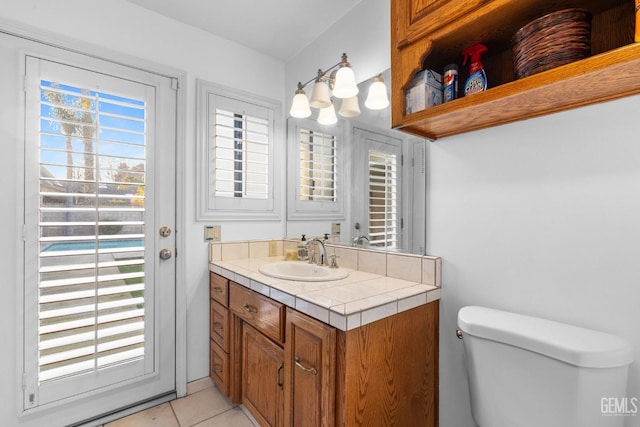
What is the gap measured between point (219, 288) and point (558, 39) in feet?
6.17

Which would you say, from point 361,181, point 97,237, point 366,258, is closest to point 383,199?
point 361,181

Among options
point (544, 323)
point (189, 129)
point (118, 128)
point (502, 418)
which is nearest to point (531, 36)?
point (544, 323)

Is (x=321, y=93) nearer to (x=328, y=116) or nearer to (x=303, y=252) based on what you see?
(x=328, y=116)

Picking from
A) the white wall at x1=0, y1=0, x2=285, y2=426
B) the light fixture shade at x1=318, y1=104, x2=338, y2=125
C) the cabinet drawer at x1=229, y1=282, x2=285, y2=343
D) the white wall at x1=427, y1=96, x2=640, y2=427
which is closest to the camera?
the white wall at x1=427, y1=96, x2=640, y2=427

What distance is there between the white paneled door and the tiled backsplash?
0.38m

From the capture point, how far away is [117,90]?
168cm

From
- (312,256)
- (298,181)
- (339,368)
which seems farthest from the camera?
(298,181)

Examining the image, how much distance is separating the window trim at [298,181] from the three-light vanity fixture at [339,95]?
0.10 metres

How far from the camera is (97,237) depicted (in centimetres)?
160

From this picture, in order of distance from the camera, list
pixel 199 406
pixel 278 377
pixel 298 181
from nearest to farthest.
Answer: pixel 278 377 → pixel 199 406 → pixel 298 181

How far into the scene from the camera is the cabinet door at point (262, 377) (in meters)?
1.34

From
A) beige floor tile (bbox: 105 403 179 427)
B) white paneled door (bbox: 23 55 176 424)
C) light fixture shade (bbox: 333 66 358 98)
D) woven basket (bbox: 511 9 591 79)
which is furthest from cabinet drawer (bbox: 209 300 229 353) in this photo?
woven basket (bbox: 511 9 591 79)

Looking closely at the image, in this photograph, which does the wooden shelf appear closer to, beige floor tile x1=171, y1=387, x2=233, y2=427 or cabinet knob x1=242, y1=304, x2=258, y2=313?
cabinet knob x1=242, y1=304, x2=258, y2=313

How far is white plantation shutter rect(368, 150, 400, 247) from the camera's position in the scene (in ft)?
5.03
